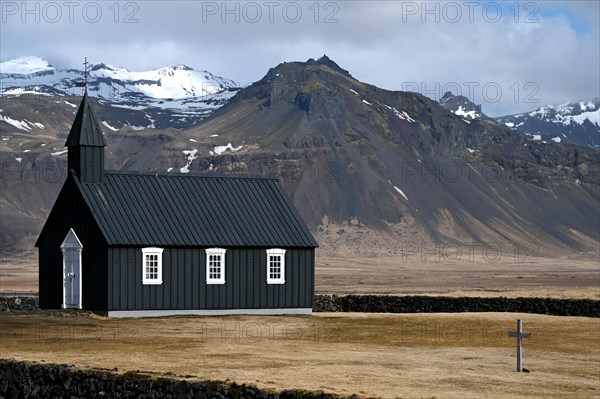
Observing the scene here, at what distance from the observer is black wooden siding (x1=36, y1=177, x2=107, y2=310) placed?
56.0m

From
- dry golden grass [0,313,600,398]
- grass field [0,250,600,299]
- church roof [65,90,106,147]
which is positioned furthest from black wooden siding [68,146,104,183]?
grass field [0,250,600,299]

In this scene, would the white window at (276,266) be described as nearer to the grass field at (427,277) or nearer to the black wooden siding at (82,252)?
the black wooden siding at (82,252)

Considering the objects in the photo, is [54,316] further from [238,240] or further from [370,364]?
[370,364]

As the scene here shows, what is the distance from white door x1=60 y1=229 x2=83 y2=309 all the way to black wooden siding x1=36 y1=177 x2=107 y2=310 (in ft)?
0.91

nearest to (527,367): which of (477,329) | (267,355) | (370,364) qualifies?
(370,364)

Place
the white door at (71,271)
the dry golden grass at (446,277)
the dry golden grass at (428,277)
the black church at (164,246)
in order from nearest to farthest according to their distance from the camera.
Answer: the black church at (164,246)
the white door at (71,271)
the dry golden grass at (428,277)
the dry golden grass at (446,277)

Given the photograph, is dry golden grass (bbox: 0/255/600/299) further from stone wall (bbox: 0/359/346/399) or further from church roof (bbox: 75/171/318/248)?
stone wall (bbox: 0/359/346/399)

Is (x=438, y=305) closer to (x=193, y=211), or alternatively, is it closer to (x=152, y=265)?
(x=193, y=211)

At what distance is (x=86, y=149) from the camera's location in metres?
59.6

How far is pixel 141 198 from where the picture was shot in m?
59.1

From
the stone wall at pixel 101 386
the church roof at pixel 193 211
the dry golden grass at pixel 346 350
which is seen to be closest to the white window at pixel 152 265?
the church roof at pixel 193 211

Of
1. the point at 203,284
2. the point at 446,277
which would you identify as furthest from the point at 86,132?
the point at 446,277

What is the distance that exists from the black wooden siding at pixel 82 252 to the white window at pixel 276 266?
7.98 m

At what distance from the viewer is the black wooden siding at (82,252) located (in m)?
56.0
